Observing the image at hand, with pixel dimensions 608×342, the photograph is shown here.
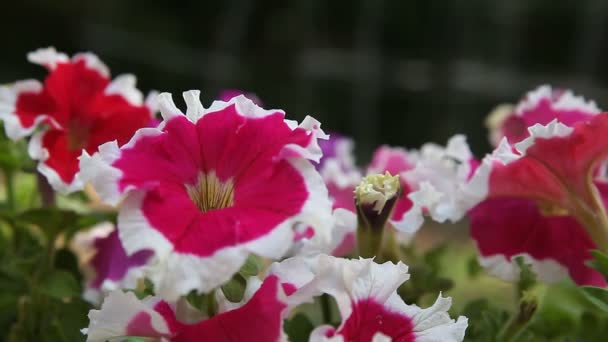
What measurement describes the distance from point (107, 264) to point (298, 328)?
0.55ft

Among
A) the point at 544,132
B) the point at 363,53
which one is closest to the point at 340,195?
the point at 544,132

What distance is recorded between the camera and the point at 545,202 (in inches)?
20.7

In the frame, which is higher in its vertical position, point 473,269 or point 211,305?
point 211,305

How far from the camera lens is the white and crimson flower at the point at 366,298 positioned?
1.19ft

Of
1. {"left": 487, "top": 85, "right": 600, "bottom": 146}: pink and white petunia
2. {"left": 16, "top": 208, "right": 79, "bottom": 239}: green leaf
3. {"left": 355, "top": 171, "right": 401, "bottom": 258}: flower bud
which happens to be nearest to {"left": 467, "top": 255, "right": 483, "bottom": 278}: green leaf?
{"left": 487, "top": 85, "right": 600, "bottom": 146}: pink and white petunia

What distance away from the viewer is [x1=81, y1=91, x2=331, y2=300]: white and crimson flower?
0.34m

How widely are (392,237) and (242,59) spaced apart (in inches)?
211

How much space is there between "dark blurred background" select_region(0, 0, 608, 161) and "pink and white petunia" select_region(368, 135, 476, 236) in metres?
3.60

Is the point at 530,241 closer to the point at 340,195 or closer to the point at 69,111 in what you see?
the point at 340,195

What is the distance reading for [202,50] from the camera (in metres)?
Result: 6.27

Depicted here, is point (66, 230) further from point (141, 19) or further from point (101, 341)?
point (141, 19)

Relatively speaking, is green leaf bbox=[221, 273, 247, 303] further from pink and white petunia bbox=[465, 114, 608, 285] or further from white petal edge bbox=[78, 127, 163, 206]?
pink and white petunia bbox=[465, 114, 608, 285]

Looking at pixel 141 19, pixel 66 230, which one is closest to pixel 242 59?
pixel 141 19

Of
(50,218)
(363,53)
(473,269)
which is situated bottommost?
(363,53)
